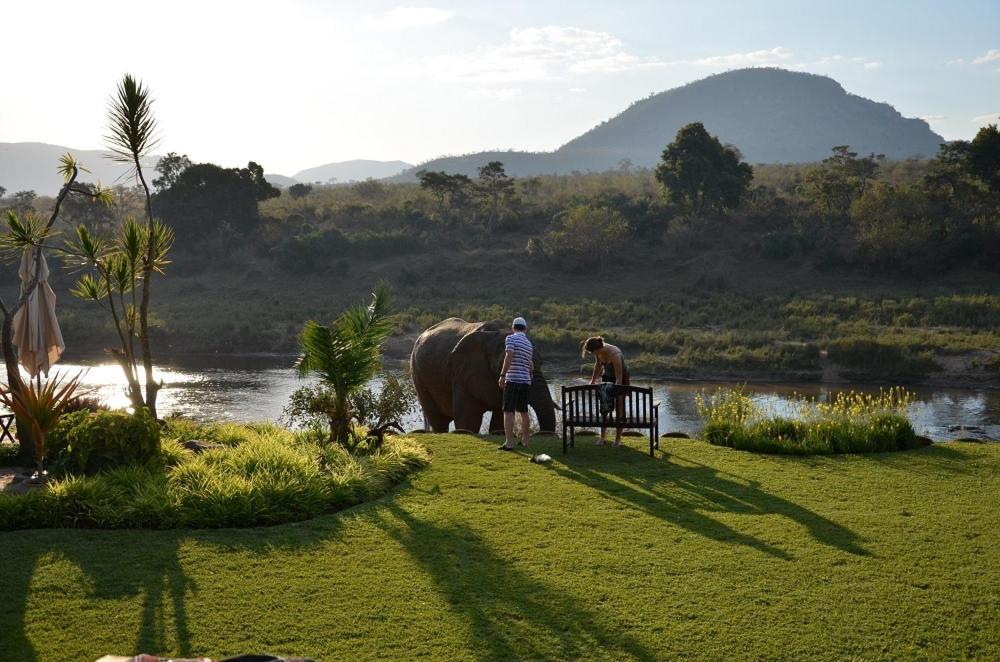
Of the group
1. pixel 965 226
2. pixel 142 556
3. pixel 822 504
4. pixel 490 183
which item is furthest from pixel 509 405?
pixel 490 183

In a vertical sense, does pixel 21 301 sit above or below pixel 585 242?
below

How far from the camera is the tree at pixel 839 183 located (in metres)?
56.9

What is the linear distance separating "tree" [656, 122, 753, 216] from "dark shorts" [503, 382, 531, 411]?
47522 millimetres

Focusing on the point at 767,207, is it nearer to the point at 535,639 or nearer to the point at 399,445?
the point at 399,445

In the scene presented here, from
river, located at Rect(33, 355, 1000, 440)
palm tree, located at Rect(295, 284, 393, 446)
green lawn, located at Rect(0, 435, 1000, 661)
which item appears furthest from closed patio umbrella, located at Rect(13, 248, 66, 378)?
river, located at Rect(33, 355, 1000, 440)

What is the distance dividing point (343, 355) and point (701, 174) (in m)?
49.3

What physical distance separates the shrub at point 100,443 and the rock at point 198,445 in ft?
4.88

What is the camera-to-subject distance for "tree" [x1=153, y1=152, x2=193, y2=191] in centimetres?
6531

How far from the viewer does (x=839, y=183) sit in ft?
188

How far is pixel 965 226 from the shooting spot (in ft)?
163

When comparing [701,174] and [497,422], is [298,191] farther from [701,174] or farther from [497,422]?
[497,422]

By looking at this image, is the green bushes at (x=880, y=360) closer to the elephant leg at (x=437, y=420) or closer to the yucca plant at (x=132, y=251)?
the elephant leg at (x=437, y=420)

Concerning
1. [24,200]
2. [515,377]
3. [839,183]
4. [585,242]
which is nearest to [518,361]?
[515,377]

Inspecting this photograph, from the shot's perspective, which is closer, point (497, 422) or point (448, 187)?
point (497, 422)
